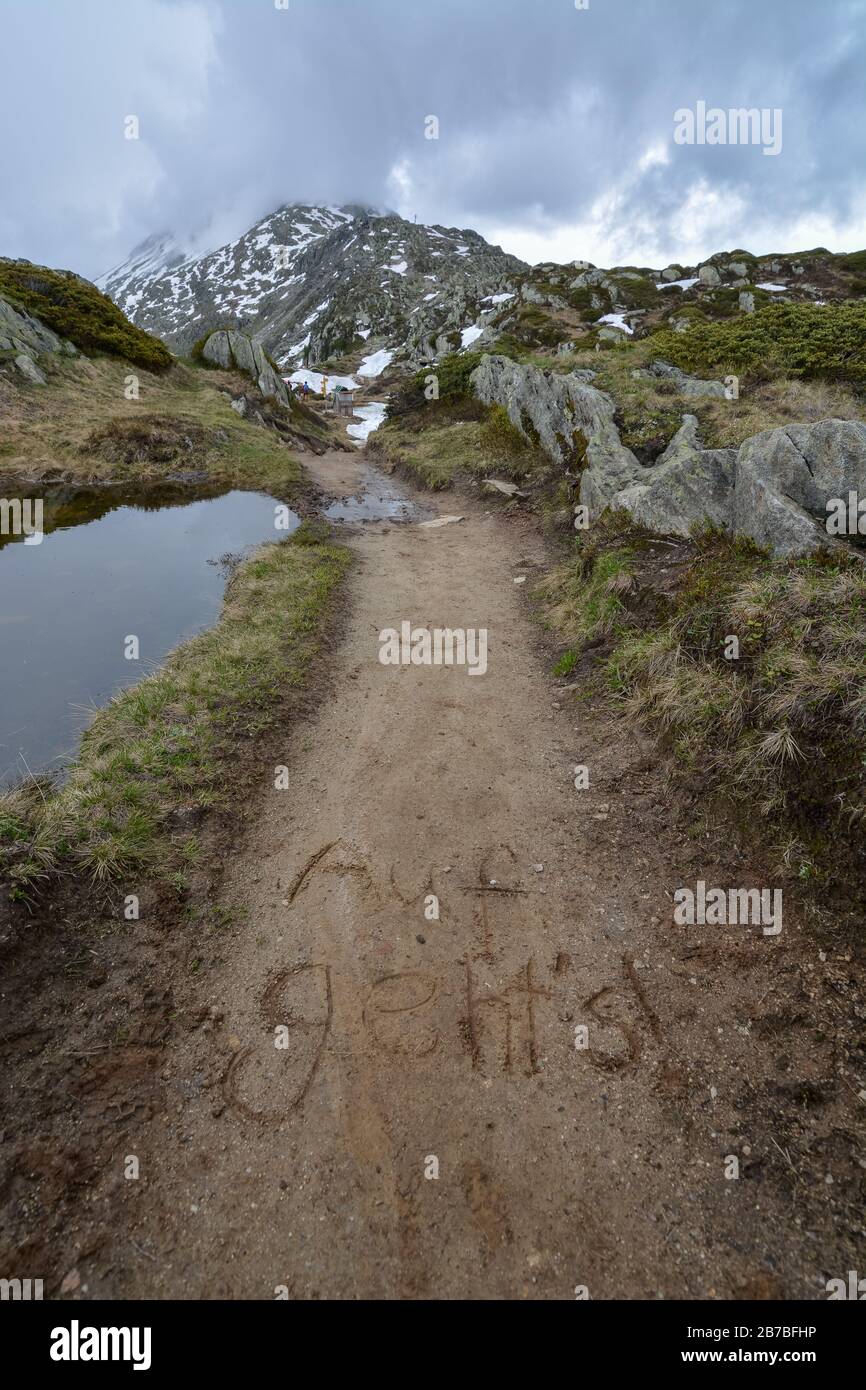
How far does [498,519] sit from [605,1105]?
17.8 meters

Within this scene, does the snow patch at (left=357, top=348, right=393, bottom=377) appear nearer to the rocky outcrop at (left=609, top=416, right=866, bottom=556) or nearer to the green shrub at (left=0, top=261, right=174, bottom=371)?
the green shrub at (left=0, top=261, right=174, bottom=371)

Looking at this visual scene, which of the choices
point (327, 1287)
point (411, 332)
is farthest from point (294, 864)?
point (411, 332)

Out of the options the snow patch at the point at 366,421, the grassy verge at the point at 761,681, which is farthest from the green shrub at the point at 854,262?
the grassy verge at the point at 761,681

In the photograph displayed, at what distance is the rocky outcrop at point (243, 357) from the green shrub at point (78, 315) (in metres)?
4.79

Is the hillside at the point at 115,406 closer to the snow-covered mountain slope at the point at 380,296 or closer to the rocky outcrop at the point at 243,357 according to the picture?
the rocky outcrop at the point at 243,357

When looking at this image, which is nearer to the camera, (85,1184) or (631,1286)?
(631,1286)

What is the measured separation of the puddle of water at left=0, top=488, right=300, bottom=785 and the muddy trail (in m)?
4.45

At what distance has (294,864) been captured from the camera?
279 inches

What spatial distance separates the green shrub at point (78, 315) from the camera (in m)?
34.1

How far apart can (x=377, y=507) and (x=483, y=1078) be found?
22.1 m

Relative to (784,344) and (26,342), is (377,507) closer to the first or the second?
(784,344)

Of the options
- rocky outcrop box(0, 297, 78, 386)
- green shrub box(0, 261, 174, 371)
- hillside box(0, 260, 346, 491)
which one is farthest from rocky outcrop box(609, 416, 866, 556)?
green shrub box(0, 261, 174, 371)

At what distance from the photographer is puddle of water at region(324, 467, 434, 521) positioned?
22.0 m
